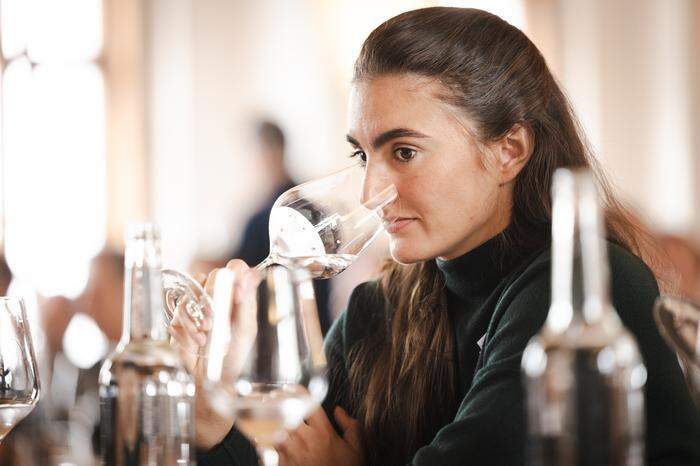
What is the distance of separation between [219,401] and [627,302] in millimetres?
661

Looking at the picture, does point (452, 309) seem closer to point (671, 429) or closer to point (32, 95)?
point (671, 429)

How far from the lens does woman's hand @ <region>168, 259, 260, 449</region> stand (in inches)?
32.1

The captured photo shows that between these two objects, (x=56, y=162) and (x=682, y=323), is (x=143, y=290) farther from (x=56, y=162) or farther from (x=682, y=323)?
(x=56, y=162)

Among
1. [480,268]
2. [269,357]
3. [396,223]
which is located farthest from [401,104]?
[269,357]

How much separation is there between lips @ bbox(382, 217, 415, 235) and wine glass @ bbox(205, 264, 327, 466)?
0.79 meters

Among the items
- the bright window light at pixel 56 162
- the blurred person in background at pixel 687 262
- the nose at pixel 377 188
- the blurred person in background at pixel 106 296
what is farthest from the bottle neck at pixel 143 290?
the bright window light at pixel 56 162

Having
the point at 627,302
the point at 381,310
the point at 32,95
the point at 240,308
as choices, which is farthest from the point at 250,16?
the point at 240,308

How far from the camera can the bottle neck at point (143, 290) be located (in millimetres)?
917

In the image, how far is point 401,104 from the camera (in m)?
1.63

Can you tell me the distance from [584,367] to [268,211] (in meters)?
3.51

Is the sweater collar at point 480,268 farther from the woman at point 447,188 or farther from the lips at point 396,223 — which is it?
the lips at point 396,223

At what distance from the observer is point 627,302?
133cm

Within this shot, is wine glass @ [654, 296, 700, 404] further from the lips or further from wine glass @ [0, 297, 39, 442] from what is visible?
the lips

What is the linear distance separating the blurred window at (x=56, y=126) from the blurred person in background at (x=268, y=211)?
2843mm
